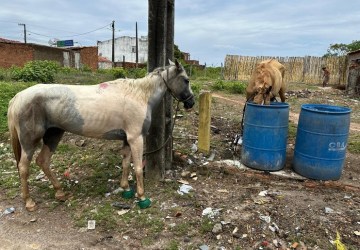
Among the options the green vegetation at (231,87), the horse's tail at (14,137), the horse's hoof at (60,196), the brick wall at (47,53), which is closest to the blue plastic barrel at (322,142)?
the horse's hoof at (60,196)

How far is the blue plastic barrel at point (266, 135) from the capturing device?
15.5 ft

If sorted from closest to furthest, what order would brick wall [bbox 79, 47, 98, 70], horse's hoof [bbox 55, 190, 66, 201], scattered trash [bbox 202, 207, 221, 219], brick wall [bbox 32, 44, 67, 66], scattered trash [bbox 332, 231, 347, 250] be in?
1. scattered trash [bbox 332, 231, 347, 250]
2. scattered trash [bbox 202, 207, 221, 219]
3. horse's hoof [bbox 55, 190, 66, 201]
4. brick wall [bbox 32, 44, 67, 66]
5. brick wall [bbox 79, 47, 98, 70]

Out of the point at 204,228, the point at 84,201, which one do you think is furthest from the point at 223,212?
the point at 84,201

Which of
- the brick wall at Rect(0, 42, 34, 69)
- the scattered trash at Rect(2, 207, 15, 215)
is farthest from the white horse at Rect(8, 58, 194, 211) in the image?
the brick wall at Rect(0, 42, 34, 69)

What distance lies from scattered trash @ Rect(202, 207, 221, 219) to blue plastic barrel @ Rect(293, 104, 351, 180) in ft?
5.87

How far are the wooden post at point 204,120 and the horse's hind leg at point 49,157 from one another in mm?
2246

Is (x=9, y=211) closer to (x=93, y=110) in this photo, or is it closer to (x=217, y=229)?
(x=93, y=110)

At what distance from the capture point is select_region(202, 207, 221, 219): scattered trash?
3706mm

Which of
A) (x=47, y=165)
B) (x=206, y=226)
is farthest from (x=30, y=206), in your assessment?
(x=206, y=226)

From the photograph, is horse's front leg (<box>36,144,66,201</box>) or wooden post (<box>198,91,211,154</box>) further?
wooden post (<box>198,91,211,154</box>)

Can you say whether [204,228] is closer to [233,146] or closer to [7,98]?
[233,146]

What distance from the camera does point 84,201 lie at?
4199 millimetres

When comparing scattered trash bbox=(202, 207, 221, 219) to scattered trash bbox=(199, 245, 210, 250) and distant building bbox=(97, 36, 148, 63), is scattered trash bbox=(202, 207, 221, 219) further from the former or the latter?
distant building bbox=(97, 36, 148, 63)

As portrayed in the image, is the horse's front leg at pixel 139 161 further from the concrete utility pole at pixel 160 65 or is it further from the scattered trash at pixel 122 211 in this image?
the concrete utility pole at pixel 160 65
